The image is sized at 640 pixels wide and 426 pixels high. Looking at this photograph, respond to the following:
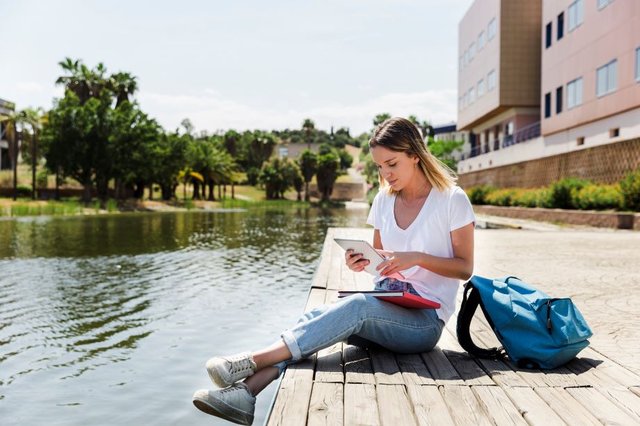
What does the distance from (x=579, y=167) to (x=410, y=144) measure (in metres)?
24.0

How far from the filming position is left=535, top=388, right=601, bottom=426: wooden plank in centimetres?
287

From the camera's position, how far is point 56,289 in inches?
429

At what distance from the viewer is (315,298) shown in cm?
→ 599

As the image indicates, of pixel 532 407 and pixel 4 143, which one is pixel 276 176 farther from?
pixel 532 407

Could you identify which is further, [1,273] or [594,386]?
[1,273]

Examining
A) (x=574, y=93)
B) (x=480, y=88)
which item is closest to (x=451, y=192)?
(x=574, y=93)

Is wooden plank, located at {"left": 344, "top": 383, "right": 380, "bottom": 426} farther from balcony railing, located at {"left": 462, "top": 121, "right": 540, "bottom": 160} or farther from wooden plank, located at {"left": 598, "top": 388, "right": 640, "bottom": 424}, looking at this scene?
balcony railing, located at {"left": 462, "top": 121, "right": 540, "bottom": 160}

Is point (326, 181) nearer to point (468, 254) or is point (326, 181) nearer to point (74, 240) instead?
point (74, 240)

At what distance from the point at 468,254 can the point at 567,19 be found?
3016 cm

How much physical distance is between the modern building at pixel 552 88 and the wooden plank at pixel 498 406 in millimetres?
19909

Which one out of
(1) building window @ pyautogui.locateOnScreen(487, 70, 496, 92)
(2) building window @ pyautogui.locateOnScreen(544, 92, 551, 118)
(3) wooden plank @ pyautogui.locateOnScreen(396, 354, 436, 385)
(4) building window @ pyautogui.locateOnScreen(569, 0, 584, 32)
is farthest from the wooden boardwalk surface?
(1) building window @ pyautogui.locateOnScreen(487, 70, 496, 92)

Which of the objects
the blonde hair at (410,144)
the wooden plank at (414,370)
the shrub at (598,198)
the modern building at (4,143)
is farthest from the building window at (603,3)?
the modern building at (4,143)

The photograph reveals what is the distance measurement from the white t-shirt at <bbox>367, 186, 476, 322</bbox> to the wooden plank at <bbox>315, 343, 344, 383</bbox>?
57 cm

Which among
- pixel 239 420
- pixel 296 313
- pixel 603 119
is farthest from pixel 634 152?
pixel 239 420
